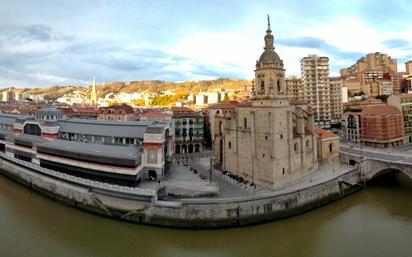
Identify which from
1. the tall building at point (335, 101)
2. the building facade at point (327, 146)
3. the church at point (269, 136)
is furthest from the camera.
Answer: the tall building at point (335, 101)

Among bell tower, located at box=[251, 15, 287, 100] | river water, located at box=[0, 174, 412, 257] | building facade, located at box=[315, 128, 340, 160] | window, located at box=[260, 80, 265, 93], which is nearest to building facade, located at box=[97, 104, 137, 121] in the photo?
river water, located at box=[0, 174, 412, 257]

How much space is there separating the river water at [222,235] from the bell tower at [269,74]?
11237 millimetres

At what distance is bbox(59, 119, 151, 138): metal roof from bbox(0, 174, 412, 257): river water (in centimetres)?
980

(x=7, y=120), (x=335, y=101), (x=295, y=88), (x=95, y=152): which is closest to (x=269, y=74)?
(x=95, y=152)

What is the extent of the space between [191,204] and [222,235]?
128 inches

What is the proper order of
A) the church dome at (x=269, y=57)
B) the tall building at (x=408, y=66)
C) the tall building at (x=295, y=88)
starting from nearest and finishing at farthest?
1. the church dome at (x=269, y=57)
2. the tall building at (x=295, y=88)
3. the tall building at (x=408, y=66)

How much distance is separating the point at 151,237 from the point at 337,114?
58.9 m

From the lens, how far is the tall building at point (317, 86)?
68.1m

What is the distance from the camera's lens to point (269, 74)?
30.2 metres

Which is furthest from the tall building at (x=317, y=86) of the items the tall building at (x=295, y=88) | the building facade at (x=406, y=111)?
the building facade at (x=406, y=111)

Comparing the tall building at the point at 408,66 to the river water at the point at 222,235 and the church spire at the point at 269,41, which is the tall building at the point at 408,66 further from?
the church spire at the point at 269,41

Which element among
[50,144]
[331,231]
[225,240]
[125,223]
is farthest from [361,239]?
[50,144]

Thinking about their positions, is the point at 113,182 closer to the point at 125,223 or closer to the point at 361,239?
the point at 125,223

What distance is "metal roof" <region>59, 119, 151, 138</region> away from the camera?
34750mm
